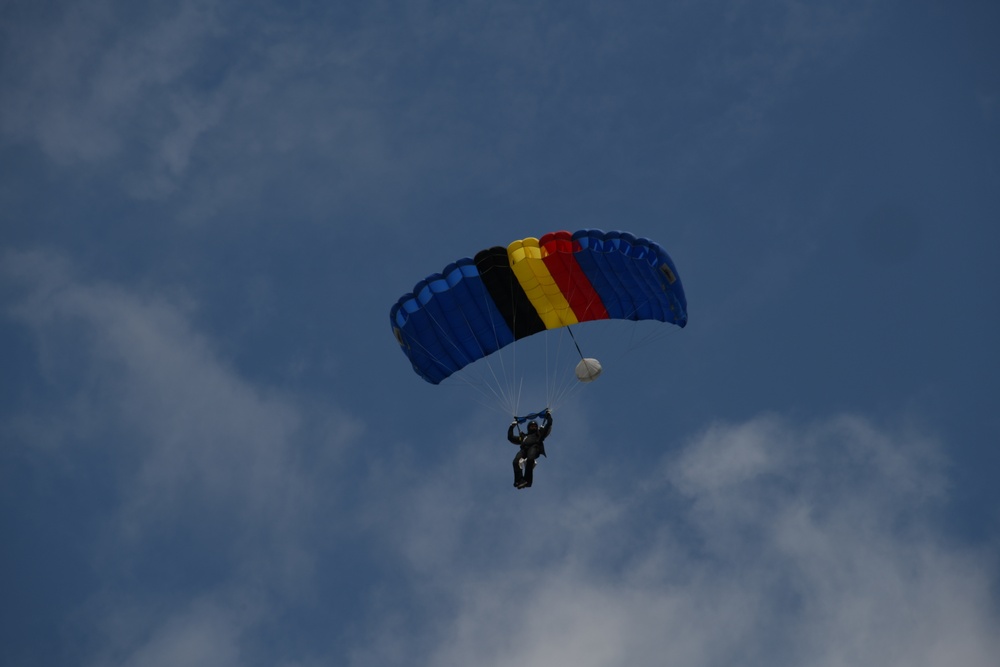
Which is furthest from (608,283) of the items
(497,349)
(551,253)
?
(497,349)

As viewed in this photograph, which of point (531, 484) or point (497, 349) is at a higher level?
point (497, 349)

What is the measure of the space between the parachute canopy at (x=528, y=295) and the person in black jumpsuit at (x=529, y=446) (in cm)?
233

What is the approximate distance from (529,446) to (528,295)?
9.46 ft

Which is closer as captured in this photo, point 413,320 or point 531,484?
point 531,484

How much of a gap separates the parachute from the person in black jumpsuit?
1530 mm

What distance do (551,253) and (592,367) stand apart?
2.05 metres

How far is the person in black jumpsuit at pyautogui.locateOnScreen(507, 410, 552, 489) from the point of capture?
2008cm

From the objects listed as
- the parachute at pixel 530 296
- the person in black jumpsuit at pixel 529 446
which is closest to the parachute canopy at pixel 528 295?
the parachute at pixel 530 296

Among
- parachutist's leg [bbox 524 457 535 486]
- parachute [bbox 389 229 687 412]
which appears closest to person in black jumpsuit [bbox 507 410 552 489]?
parachutist's leg [bbox 524 457 535 486]

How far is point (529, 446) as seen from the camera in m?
20.2

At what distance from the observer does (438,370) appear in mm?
22328

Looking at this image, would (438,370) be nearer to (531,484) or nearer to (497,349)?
(497,349)

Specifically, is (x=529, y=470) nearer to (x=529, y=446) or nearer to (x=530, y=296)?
(x=529, y=446)

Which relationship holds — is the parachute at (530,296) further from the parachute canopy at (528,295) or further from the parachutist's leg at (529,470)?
the parachutist's leg at (529,470)
